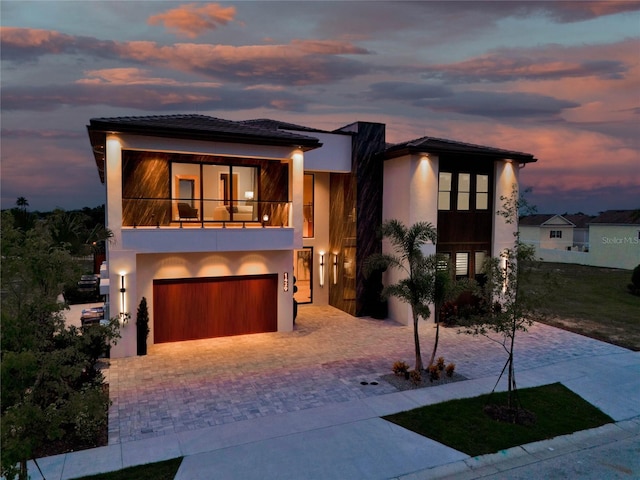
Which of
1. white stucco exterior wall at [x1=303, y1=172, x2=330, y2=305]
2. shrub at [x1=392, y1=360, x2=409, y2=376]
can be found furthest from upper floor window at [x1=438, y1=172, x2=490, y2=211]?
shrub at [x1=392, y1=360, x2=409, y2=376]

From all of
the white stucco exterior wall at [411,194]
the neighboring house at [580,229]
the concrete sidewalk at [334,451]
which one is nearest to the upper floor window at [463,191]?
the white stucco exterior wall at [411,194]

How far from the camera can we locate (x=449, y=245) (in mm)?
17359

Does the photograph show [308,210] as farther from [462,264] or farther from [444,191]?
[462,264]

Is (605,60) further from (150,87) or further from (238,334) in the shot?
(150,87)

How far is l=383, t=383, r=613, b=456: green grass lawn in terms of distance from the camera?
26.5 feet

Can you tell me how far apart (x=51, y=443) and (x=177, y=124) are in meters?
9.35

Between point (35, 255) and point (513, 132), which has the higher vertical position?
point (513, 132)

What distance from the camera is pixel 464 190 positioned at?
17594mm

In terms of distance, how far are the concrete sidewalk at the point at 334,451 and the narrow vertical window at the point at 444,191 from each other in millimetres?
9344

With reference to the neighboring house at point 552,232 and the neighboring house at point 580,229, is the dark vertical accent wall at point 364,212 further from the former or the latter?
the neighboring house at point 580,229

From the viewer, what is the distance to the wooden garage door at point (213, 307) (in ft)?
46.3

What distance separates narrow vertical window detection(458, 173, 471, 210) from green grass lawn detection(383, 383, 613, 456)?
351 inches

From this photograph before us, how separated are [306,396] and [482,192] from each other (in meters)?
12.1

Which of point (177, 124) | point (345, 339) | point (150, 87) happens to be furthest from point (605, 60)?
point (150, 87)
